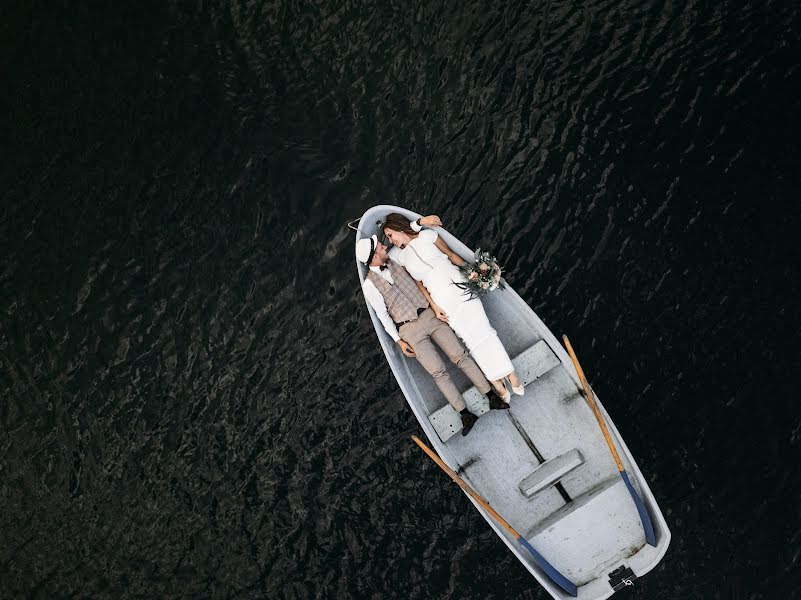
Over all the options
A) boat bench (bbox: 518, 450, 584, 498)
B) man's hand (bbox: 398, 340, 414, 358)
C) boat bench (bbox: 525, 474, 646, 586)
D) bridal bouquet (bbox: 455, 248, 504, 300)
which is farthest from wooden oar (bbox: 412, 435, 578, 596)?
bridal bouquet (bbox: 455, 248, 504, 300)

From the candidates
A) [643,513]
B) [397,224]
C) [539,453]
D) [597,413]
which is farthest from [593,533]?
[397,224]

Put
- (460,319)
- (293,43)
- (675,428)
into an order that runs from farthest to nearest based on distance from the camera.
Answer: (293,43) < (675,428) < (460,319)

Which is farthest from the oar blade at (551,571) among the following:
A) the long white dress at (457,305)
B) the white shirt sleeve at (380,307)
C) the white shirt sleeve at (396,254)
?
the white shirt sleeve at (396,254)

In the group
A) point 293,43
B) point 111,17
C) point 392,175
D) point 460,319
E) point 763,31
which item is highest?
point 111,17

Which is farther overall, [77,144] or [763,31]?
[77,144]

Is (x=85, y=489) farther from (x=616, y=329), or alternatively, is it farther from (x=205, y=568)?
(x=616, y=329)

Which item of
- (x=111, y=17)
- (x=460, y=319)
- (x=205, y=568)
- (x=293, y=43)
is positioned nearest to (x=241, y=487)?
(x=205, y=568)

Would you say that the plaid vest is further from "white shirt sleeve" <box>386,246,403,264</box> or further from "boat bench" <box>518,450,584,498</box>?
"boat bench" <box>518,450,584,498</box>
